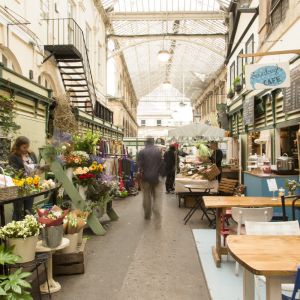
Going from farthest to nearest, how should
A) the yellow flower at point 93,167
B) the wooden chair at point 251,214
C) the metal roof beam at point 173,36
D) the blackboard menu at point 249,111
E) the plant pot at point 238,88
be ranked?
the metal roof beam at point 173,36, the plant pot at point 238,88, the blackboard menu at point 249,111, the yellow flower at point 93,167, the wooden chair at point 251,214

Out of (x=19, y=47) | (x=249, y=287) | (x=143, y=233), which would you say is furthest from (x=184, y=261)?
(x=19, y=47)

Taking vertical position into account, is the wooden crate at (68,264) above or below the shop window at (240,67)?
below

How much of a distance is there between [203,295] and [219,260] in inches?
42.0

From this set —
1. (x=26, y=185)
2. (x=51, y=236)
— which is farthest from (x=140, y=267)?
(x=26, y=185)

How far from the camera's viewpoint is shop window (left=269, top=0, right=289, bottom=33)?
9430mm

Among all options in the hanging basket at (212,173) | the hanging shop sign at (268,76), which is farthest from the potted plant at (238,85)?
the hanging shop sign at (268,76)

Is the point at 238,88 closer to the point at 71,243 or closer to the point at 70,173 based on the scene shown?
the point at 70,173

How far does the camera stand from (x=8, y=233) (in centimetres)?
393

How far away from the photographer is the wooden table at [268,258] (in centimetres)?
242

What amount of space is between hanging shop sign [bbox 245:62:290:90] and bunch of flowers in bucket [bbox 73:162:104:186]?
3.37 m

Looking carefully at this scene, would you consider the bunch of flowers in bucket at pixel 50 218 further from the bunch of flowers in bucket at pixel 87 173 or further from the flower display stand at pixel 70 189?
the bunch of flowers in bucket at pixel 87 173

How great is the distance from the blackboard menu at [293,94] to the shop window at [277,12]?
213 cm

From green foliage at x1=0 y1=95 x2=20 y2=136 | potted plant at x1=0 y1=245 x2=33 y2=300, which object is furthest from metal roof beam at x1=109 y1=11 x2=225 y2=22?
potted plant at x1=0 y1=245 x2=33 y2=300

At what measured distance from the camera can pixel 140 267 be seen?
545 cm
